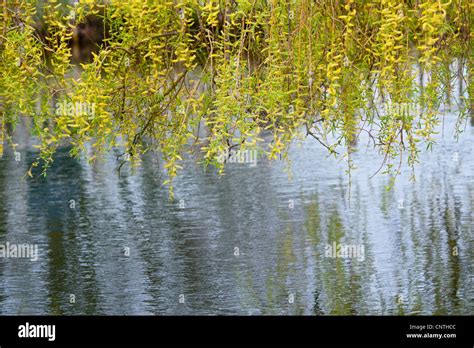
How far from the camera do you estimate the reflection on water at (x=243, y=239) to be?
7.94m

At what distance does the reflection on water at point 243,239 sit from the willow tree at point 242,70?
91.1 inches

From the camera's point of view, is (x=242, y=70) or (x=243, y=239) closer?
(x=242, y=70)

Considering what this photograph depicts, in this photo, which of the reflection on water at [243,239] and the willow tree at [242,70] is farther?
the reflection on water at [243,239]

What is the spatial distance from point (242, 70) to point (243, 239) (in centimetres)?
668

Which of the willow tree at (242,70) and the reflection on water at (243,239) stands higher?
the willow tree at (242,70)

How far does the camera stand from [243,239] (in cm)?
1019

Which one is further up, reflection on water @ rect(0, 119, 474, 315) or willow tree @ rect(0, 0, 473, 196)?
willow tree @ rect(0, 0, 473, 196)

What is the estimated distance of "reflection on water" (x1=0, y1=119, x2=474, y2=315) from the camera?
7.94m

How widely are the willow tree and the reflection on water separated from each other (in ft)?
7.59

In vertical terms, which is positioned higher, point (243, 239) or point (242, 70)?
point (242, 70)

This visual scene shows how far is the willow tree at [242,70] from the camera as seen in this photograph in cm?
349

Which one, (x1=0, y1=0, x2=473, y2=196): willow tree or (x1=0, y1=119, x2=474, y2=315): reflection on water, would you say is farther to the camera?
(x1=0, y1=119, x2=474, y2=315): reflection on water
